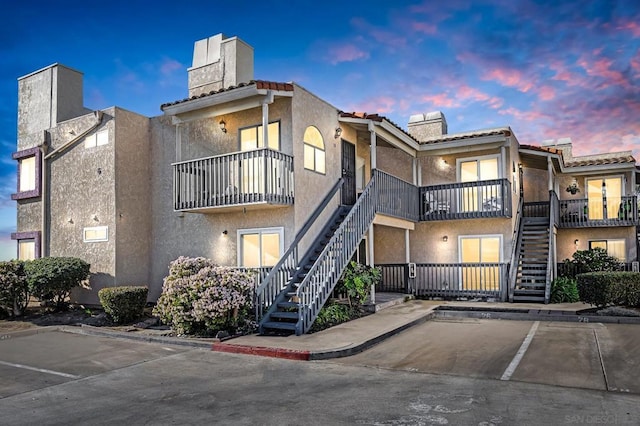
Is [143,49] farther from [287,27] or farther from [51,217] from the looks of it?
[51,217]

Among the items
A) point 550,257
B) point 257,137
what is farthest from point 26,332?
point 550,257

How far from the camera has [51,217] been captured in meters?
16.4

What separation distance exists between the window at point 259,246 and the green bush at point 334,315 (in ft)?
6.48

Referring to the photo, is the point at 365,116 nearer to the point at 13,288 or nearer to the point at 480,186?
the point at 480,186

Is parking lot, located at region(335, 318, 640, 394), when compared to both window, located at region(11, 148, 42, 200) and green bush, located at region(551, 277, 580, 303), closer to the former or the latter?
green bush, located at region(551, 277, 580, 303)

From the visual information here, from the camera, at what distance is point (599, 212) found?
70.8 feet

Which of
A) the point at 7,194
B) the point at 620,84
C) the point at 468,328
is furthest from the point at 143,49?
the point at 620,84

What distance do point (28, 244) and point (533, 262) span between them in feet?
58.9

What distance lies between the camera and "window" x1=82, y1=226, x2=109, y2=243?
1466 cm

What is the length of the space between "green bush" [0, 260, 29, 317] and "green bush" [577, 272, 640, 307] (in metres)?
15.9

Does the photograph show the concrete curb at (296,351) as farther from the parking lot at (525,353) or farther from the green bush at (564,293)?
the green bush at (564,293)

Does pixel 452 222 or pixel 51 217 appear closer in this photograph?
pixel 51 217

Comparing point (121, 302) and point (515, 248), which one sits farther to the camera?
point (515, 248)

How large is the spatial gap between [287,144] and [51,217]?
30.3 feet
